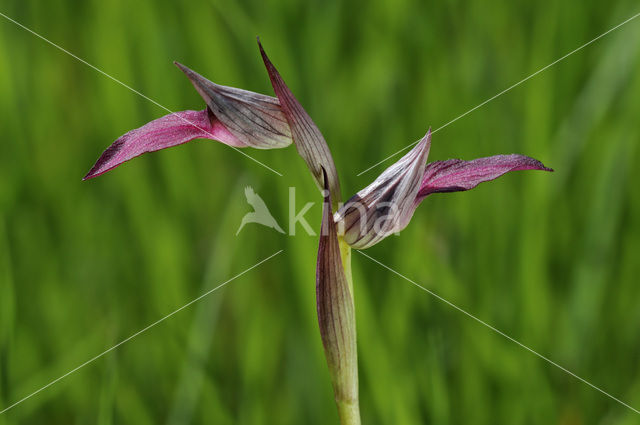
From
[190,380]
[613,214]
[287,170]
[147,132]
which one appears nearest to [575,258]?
[613,214]

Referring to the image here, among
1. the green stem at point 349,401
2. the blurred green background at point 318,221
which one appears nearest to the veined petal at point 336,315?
the green stem at point 349,401

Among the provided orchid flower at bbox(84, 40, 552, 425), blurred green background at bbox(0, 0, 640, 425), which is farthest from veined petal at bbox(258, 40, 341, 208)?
blurred green background at bbox(0, 0, 640, 425)

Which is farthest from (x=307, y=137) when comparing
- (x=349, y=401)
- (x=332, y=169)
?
(x=349, y=401)

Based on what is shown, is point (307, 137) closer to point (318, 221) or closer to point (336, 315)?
point (336, 315)

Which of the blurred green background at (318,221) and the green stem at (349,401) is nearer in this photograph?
the green stem at (349,401)

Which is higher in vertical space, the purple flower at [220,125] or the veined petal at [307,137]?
the purple flower at [220,125]

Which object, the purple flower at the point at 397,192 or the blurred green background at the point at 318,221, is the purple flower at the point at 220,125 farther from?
the blurred green background at the point at 318,221

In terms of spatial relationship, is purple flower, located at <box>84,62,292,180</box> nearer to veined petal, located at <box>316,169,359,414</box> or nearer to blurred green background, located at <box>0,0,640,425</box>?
veined petal, located at <box>316,169,359,414</box>

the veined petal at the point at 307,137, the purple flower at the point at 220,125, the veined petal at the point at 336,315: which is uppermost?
the purple flower at the point at 220,125
